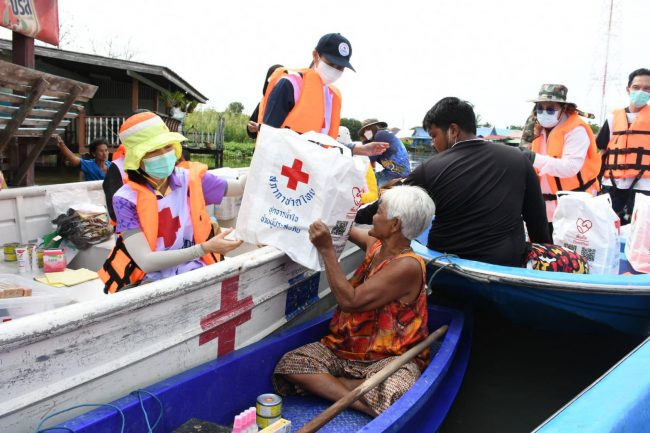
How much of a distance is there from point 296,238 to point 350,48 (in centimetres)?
161

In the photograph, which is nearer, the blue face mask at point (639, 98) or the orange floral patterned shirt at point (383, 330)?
the orange floral patterned shirt at point (383, 330)

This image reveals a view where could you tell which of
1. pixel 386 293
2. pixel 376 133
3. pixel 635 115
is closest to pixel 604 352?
pixel 386 293

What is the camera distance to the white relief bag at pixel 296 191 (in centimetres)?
242

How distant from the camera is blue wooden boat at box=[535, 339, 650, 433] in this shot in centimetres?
138

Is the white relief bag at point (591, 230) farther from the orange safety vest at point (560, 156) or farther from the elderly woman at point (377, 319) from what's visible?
the elderly woman at point (377, 319)

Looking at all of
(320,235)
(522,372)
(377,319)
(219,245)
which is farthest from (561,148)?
(219,245)

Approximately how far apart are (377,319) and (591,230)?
1709mm

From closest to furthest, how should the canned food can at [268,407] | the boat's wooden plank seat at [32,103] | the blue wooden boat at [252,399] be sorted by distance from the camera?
the blue wooden boat at [252,399] < the canned food can at [268,407] < the boat's wooden plank seat at [32,103]

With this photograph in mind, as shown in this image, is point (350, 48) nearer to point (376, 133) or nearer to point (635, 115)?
point (376, 133)

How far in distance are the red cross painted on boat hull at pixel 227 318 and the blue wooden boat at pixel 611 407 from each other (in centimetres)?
137

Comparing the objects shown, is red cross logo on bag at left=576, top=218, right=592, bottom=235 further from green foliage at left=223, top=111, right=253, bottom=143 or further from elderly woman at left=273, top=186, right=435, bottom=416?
green foliage at left=223, top=111, right=253, bottom=143

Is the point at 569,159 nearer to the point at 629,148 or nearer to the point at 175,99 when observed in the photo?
the point at 629,148

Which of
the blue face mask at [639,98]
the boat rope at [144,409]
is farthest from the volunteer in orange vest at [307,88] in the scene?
the blue face mask at [639,98]

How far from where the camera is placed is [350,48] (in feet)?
11.4
